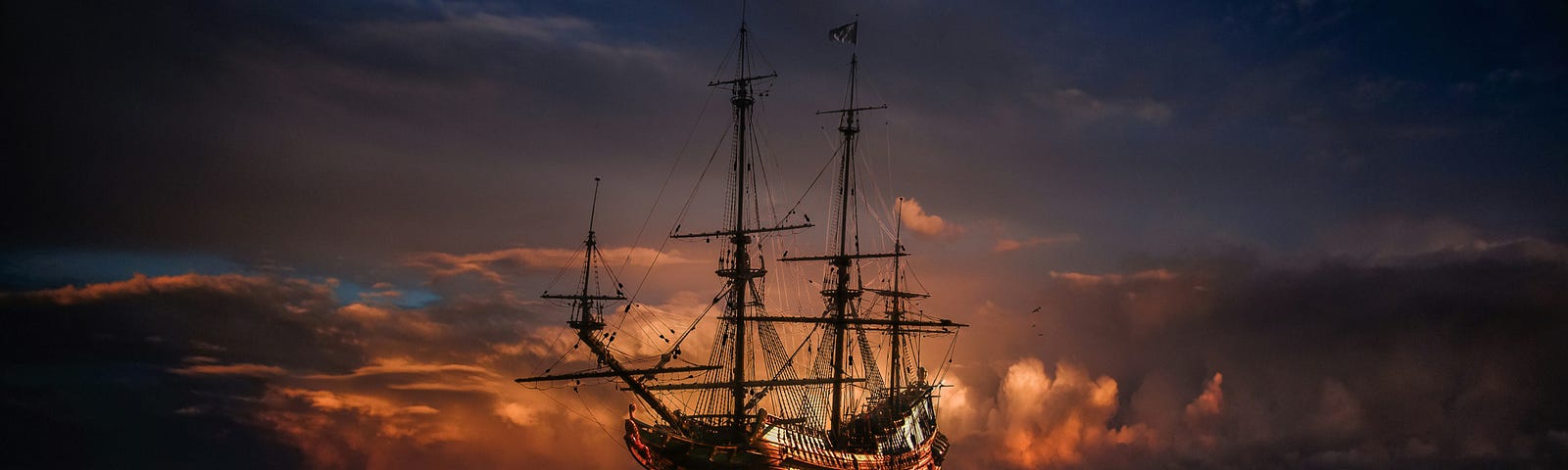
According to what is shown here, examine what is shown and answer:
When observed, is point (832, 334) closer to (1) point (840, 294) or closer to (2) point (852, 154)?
(1) point (840, 294)

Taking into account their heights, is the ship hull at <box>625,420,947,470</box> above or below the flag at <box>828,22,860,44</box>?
below

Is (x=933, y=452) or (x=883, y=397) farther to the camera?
(x=933, y=452)

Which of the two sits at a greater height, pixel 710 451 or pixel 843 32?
pixel 843 32

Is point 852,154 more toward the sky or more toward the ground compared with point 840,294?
more toward the sky

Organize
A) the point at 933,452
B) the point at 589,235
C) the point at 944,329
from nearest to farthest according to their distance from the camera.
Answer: the point at 589,235 → the point at 944,329 → the point at 933,452

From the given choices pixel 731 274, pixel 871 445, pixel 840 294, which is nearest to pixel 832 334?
pixel 840 294

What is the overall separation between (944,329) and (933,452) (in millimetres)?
10841

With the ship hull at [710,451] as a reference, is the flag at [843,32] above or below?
above

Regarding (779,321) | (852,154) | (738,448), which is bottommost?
(738,448)

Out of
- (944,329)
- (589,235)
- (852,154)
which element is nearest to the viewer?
(589,235)

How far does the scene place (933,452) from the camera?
83.1 metres

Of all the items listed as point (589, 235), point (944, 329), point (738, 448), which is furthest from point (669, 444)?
point (944, 329)

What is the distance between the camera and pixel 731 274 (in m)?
60.7

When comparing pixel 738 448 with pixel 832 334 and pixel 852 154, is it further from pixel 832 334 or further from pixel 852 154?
pixel 852 154
